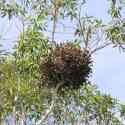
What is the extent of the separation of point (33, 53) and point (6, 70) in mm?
2079

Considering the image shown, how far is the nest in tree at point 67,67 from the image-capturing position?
45.1 ft

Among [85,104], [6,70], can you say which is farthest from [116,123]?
[6,70]

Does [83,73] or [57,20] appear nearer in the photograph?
Answer: [83,73]

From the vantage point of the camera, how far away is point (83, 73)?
45.4 ft

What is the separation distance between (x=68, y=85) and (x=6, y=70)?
193 centimetres

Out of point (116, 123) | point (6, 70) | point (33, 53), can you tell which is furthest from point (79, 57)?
point (116, 123)

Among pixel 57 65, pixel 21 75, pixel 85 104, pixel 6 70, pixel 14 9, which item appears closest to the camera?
pixel 57 65

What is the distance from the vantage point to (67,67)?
543 inches

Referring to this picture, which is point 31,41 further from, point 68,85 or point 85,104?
point 85,104

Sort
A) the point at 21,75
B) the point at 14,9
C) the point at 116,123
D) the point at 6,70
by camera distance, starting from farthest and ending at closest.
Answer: the point at 116,123 < the point at 14,9 < the point at 21,75 < the point at 6,70

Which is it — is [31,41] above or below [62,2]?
below

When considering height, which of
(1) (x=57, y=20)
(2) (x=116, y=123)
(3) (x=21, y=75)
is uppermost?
(1) (x=57, y=20)

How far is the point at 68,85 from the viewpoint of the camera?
548 inches

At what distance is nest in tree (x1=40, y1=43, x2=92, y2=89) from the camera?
1374 centimetres
